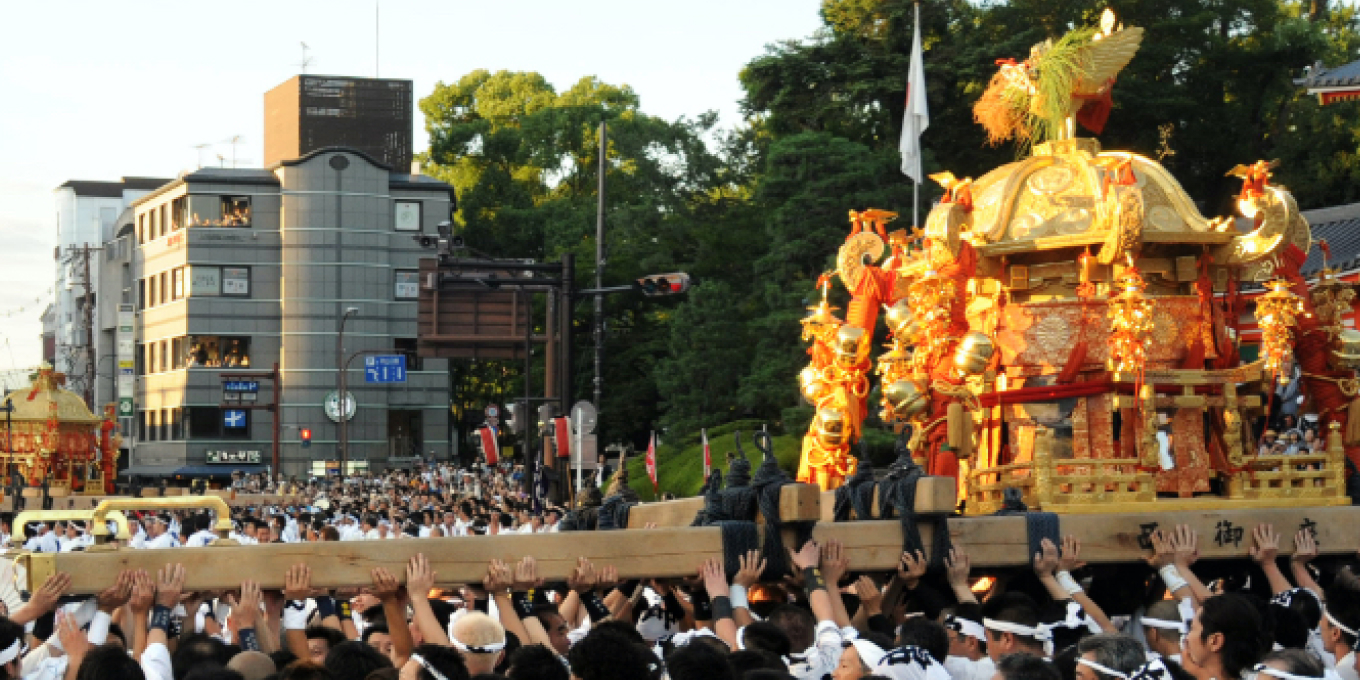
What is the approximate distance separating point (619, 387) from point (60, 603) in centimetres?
4476

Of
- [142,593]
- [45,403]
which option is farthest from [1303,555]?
[45,403]

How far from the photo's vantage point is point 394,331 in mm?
69000

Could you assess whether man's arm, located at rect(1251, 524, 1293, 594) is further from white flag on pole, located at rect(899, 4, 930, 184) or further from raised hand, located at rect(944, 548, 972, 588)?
white flag on pole, located at rect(899, 4, 930, 184)

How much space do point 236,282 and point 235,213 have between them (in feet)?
9.33

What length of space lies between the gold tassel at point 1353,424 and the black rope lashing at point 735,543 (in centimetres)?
647

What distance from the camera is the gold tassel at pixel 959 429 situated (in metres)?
11.9

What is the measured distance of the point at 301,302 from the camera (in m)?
67.9

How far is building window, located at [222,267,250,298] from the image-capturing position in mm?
68812

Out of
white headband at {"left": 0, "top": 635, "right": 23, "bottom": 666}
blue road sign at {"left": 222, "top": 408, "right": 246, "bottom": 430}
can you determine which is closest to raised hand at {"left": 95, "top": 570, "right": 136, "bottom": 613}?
white headband at {"left": 0, "top": 635, "right": 23, "bottom": 666}

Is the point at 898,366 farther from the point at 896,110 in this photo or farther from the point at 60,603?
the point at 896,110

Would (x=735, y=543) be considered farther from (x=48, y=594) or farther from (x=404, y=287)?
(x=404, y=287)

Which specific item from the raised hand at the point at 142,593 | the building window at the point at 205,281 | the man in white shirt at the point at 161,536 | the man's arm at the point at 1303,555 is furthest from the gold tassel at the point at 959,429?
the building window at the point at 205,281

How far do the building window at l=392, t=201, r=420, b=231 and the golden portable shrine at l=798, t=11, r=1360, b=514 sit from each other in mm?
57271

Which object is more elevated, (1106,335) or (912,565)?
(1106,335)
